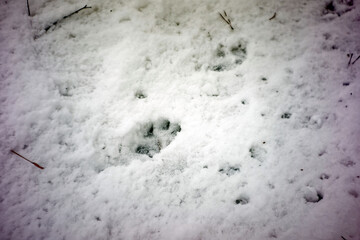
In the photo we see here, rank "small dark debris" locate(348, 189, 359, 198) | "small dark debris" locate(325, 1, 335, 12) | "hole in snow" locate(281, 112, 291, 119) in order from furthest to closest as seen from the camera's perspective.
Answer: "small dark debris" locate(325, 1, 335, 12) → "hole in snow" locate(281, 112, 291, 119) → "small dark debris" locate(348, 189, 359, 198)

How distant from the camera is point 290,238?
1328 millimetres

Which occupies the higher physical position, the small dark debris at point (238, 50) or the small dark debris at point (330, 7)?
the small dark debris at point (330, 7)

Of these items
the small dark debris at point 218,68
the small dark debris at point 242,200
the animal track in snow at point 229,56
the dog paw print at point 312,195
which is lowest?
the small dark debris at point 242,200

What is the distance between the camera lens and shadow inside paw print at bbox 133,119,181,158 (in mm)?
1475

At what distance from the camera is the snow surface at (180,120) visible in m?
1.39

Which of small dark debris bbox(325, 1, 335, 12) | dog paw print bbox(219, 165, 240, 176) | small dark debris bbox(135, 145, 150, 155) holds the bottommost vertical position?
dog paw print bbox(219, 165, 240, 176)

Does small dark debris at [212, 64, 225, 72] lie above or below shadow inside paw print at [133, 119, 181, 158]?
above

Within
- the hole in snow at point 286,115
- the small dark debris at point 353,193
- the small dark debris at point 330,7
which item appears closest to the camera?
the small dark debris at point 353,193

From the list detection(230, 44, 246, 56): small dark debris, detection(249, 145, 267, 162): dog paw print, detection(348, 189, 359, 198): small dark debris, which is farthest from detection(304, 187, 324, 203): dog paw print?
detection(230, 44, 246, 56): small dark debris

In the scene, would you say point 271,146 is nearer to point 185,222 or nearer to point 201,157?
point 201,157

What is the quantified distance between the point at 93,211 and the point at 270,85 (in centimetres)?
148

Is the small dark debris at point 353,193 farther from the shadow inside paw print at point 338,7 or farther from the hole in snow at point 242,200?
the shadow inside paw print at point 338,7

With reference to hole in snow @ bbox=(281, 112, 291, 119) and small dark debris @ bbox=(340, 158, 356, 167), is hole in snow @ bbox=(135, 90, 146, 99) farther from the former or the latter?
small dark debris @ bbox=(340, 158, 356, 167)

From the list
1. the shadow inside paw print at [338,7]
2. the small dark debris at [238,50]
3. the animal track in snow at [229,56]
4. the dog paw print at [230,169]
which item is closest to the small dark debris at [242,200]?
the dog paw print at [230,169]
